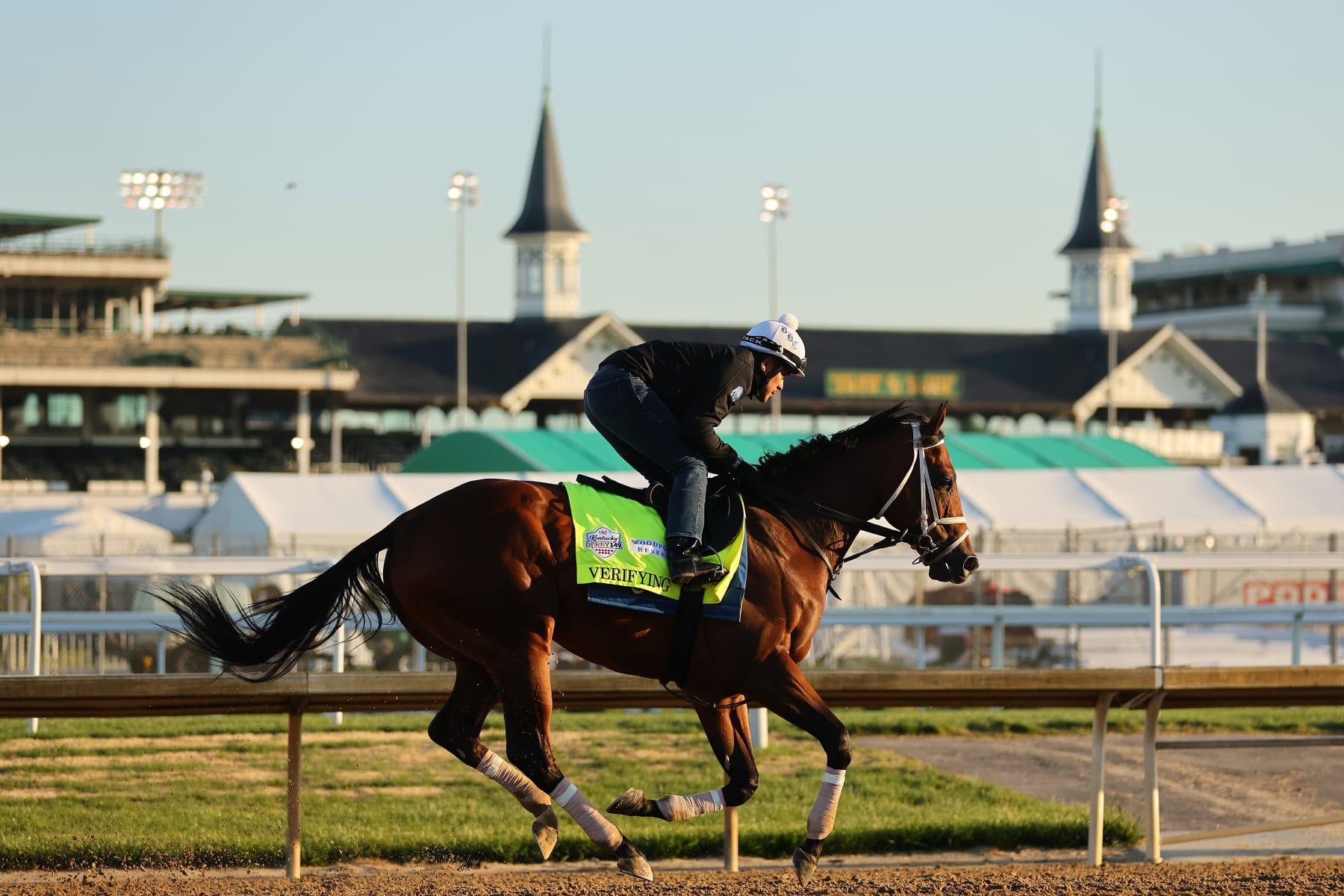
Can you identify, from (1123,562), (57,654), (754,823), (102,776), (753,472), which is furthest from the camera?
(57,654)

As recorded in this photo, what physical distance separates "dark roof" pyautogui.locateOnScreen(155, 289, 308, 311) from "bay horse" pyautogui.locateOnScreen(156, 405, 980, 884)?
59.8 metres

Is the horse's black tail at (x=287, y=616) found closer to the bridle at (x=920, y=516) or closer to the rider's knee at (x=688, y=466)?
the rider's knee at (x=688, y=466)

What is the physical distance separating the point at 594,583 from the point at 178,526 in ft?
91.6

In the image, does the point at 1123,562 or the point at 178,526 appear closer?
the point at 1123,562

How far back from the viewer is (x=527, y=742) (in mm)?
5793

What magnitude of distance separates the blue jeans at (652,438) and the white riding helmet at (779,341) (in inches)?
17.0

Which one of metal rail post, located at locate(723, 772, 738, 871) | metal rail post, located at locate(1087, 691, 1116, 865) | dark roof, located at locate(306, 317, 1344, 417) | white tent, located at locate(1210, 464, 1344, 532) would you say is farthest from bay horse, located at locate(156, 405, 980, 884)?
dark roof, located at locate(306, 317, 1344, 417)

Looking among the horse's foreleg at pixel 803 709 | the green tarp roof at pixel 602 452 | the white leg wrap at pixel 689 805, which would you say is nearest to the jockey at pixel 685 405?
the horse's foreleg at pixel 803 709

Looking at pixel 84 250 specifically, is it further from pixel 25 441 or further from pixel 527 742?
pixel 527 742

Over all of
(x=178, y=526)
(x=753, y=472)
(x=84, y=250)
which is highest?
(x=84, y=250)

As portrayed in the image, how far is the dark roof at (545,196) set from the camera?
66250mm

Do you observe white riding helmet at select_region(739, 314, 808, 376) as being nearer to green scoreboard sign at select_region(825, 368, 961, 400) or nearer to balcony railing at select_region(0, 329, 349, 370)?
balcony railing at select_region(0, 329, 349, 370)

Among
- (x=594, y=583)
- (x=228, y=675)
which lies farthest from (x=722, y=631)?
(x=228, y=675)

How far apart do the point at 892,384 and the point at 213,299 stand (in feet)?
84.5
